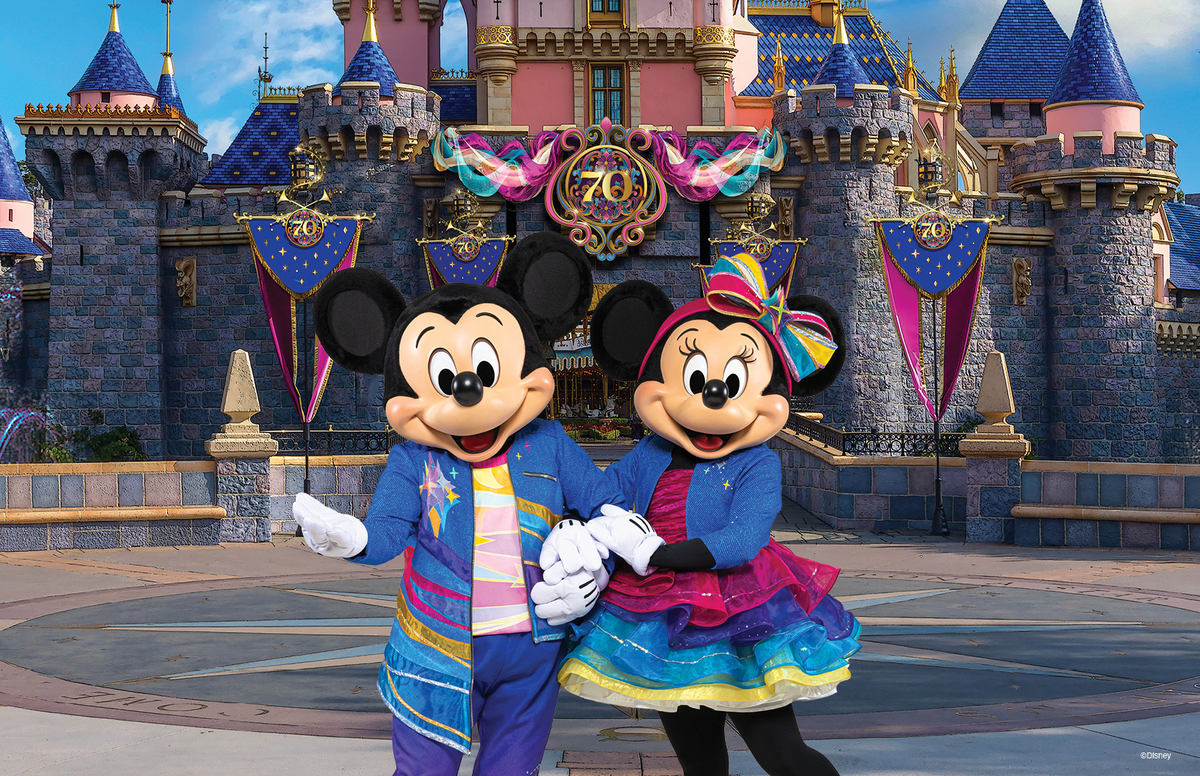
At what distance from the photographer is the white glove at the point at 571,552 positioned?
3.01 metres

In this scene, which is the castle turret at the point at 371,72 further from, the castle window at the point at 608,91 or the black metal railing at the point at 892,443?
the black metal railing at the point at 892,443

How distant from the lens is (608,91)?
19.5 m

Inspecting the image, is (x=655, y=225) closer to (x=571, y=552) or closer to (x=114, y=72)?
(x=114, y=72)

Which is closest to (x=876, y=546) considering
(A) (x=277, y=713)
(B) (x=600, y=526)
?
(A) (x=277, y=713)

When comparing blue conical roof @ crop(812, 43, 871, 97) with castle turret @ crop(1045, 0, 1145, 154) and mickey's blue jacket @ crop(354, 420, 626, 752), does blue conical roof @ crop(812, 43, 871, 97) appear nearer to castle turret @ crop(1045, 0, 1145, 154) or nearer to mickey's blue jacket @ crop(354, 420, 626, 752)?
castle turret @ crop(1045, 0, 1145, 154)

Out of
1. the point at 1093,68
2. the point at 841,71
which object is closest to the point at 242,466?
the point at 841,71

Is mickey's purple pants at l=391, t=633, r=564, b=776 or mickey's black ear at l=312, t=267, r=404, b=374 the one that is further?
mickey's black ear at l=312, t=267, r=404, b=374

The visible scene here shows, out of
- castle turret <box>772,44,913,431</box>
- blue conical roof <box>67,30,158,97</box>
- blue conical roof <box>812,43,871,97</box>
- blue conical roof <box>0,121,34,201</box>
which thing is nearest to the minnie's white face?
castle turret <box>772,44,913,431</box>

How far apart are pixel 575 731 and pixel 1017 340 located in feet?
52.9

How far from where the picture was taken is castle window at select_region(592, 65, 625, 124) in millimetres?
19406

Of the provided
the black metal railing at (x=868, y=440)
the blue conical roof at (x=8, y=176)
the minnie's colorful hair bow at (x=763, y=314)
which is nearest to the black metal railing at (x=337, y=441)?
the black metal railing at (x=868, y=440)

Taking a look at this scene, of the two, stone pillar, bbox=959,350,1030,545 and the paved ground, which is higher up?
stone pillar, bbox=959,350,1030,545

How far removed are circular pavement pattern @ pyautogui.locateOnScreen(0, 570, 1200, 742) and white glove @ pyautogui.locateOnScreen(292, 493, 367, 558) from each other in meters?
1.43

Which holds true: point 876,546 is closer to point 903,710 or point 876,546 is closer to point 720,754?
point 903,710
